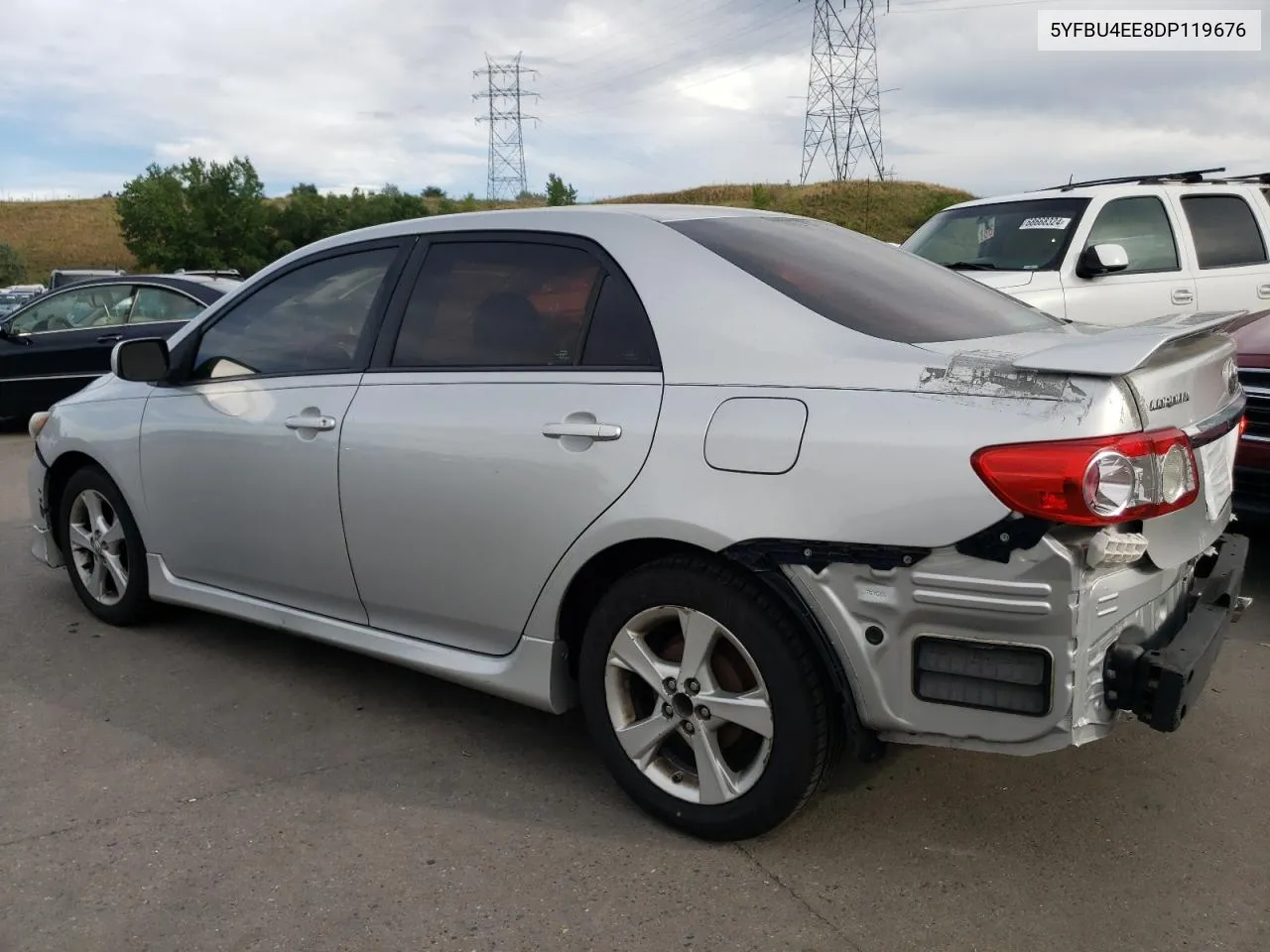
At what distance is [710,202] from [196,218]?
29.8 metres

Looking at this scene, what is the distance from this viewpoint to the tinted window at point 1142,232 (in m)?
7.73

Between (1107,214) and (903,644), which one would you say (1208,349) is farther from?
(1107,214)

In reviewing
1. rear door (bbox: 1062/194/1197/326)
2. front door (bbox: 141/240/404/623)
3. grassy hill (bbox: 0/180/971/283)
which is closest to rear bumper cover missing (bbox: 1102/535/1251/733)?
front door (bbox: 141/240/404/623)

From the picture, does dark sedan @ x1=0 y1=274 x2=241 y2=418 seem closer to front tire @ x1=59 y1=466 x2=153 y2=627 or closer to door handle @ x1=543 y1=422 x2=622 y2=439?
front tire @ x1=59 y1=466 x2=153 y2=627

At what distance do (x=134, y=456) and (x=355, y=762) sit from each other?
1724 mm

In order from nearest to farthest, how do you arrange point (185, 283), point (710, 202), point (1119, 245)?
1. point (1119, 245)
2. point (185, 283)
3. point (710, 202)

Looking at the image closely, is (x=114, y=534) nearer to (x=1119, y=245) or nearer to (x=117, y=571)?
(x=117, y=571)

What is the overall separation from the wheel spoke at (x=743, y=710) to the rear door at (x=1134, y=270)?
18.0 feet

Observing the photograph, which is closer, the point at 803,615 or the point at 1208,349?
the point at 803,615

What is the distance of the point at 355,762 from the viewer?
346 cm

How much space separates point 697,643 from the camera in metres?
2.79

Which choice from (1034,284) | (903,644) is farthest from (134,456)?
(1034,284)

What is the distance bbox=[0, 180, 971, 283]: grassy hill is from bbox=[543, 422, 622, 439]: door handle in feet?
136

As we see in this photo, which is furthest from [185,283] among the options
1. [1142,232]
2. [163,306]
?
[1142,232]
